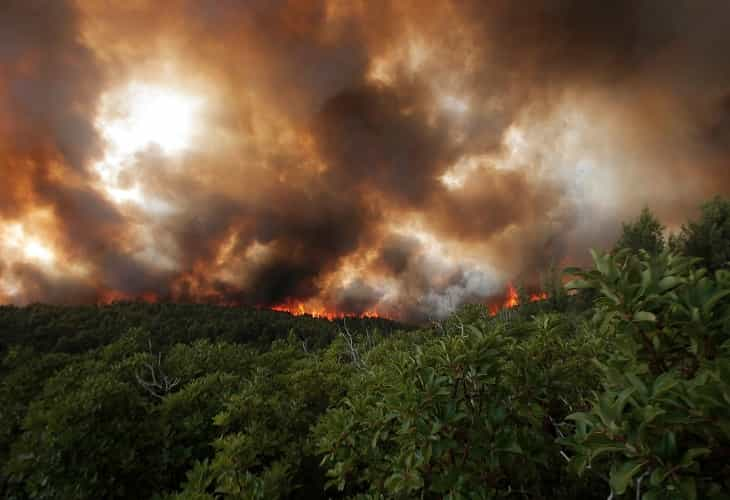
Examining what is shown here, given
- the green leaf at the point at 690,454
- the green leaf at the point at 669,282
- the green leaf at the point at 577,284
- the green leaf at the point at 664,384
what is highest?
the green leaf at the point at 577,284

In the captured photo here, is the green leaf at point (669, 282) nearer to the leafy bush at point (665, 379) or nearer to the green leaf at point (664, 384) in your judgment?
the leafy bush at point (665, 379)

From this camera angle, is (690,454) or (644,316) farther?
(644,316)

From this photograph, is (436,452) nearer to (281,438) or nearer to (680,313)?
(680,313)

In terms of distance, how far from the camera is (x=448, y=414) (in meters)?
3.19

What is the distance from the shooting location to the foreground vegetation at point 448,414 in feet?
6.81

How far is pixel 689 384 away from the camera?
1.96m

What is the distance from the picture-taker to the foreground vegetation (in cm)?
A: 207

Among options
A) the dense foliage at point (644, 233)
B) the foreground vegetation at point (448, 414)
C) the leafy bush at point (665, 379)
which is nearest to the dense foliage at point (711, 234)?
the dense foliage at point (644, 233)

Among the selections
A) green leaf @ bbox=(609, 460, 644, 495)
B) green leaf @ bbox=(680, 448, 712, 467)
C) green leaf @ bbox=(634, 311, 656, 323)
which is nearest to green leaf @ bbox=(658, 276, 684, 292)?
green leaf @ bbox=(634, 311, 656, 323)

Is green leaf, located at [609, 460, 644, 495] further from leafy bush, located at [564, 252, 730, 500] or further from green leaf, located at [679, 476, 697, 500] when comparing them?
green leaf, located at [679, 476, 697, 500]

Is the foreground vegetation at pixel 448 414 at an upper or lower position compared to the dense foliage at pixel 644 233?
lower

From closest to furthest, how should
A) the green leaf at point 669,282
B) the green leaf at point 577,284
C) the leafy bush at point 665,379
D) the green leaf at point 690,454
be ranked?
the green leaf at point 690,454 → the leafy bush at point 665,379 → the green leaf at point 669,282 → the green leaf at point 577,284

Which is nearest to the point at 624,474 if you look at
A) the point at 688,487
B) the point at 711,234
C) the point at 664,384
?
the point at 688,487

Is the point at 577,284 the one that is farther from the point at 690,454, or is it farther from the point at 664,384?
the point at 690,454
